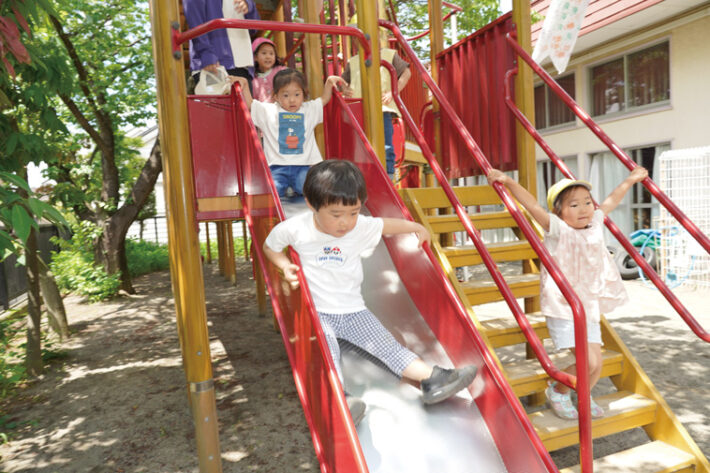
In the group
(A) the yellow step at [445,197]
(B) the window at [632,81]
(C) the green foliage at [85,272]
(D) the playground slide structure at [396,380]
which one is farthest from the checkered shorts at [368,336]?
(B) the window at [632,81]

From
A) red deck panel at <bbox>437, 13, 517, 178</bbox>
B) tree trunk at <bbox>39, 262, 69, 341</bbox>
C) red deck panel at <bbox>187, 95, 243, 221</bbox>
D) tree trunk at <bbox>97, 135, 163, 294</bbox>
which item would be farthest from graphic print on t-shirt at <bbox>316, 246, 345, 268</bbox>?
tree trunk at <bbox>97, 135, 163, 294</bbox>

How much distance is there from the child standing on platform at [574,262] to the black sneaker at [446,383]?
30.9 inches

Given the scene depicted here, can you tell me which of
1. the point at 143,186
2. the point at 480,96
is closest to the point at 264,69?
the point at 480,96

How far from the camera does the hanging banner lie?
2.62 metres

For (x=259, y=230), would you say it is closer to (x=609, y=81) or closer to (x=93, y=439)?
(x=93, y=439)

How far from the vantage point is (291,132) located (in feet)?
11.8

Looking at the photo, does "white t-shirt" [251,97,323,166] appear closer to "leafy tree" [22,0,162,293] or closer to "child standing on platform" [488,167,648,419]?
"child standing on platform" [488,167,648,419]

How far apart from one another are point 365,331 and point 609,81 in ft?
33.4

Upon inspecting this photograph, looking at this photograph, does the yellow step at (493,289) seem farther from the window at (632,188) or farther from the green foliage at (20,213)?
the window at (632,188)

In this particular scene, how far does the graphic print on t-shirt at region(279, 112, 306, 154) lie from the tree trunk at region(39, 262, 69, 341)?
4592mm

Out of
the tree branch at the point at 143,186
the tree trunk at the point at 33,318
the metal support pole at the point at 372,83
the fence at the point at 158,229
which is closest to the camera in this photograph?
the metal support pole at the point at 372,83

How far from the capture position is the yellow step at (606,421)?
2.53m

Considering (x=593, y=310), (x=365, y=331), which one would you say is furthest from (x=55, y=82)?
(x=593, y=310)

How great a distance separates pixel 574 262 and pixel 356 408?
149 cm
